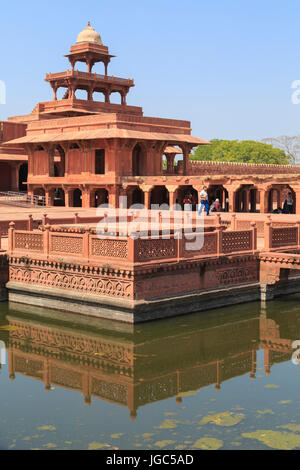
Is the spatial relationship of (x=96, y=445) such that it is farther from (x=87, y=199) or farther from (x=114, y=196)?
(x=87, y=199)

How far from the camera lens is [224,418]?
8.21 metres

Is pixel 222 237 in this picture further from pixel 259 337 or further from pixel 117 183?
pixel 117 183

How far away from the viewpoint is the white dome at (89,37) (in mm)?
42156

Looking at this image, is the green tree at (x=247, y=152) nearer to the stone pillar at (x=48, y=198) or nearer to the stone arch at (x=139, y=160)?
the stone arch at (x=139, y=160)

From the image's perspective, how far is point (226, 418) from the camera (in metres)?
8.21

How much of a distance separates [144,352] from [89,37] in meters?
34.5

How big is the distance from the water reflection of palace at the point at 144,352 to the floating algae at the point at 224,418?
90 centimetres

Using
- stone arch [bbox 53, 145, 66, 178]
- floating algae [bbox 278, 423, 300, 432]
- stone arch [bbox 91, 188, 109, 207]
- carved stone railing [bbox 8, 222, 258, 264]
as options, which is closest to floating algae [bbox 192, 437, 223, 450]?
floating algae [bbox 278, 423, 300, 432]

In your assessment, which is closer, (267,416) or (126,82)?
(267,416)

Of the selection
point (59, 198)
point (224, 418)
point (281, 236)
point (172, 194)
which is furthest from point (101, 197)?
point (224, 418)

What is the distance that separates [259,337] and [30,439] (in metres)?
6.34

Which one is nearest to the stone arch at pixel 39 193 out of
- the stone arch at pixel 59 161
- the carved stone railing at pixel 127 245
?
the stone arch at pixel 59 161
